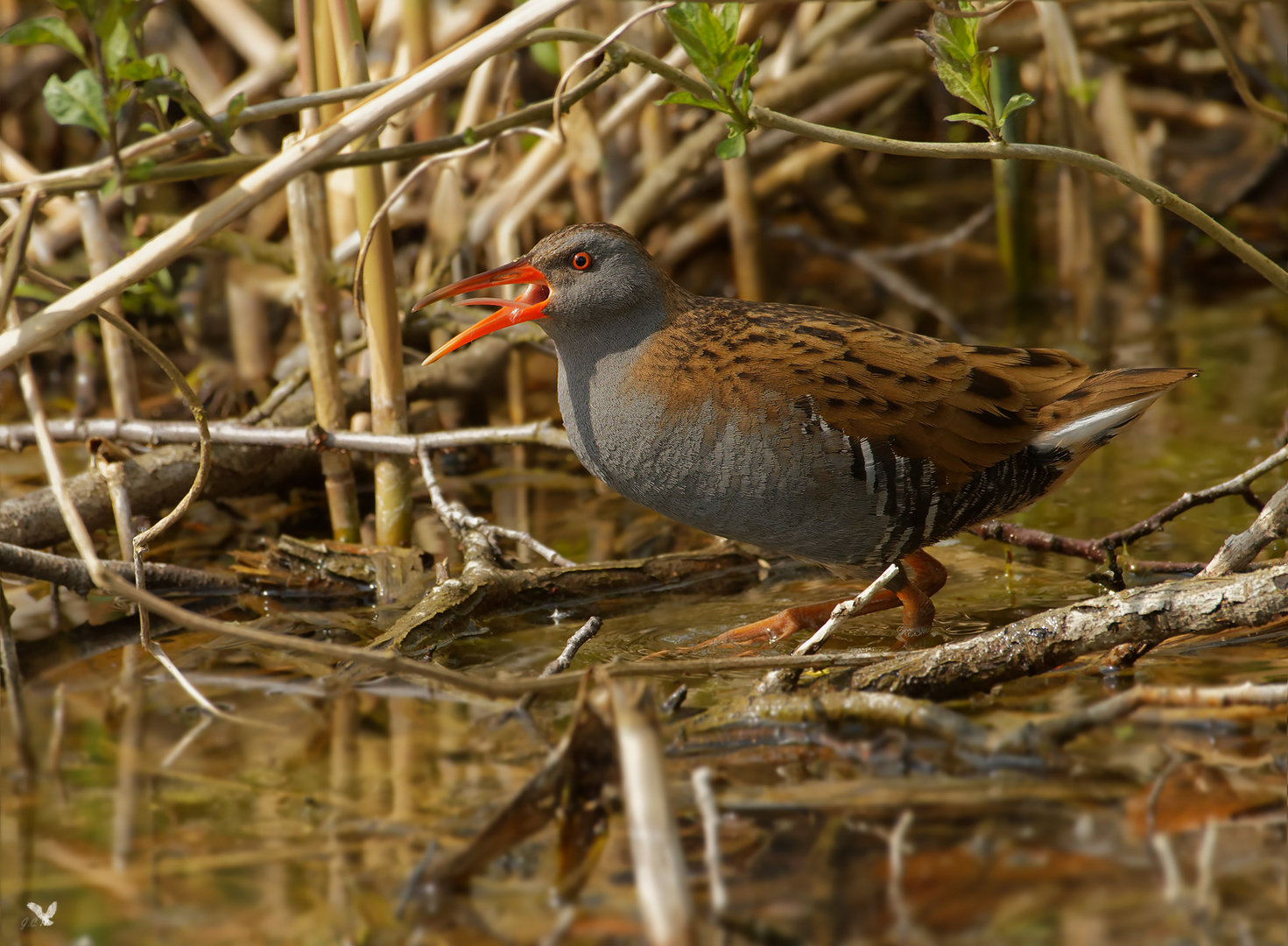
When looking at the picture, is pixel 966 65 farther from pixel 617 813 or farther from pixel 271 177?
pixel 617 813

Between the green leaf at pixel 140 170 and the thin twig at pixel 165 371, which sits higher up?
the green leaf at pixel 140 170

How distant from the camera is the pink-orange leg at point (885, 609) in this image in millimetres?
3186

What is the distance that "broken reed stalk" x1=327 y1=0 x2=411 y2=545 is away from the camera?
10.8 ft

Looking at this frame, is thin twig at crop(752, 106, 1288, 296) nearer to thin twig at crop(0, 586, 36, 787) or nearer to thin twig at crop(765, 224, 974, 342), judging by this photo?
thin twig at crop(0, 586, 36, 787)

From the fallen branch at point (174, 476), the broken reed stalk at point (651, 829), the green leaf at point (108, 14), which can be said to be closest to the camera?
the broken reed stalk at point (651, 829)

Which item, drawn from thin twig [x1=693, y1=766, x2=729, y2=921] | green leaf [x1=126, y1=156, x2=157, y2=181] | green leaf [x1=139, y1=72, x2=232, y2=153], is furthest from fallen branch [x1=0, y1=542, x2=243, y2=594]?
thin twig [x1=693, y1=766, x2=729, y2=921]

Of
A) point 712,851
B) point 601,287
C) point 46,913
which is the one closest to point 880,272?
point 601,287

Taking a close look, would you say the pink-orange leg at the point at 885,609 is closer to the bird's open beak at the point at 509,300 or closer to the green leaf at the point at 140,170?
the bird's open beak at the point at 509,300

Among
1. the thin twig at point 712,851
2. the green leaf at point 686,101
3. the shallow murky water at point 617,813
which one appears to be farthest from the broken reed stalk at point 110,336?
the thin twig at point 712,851

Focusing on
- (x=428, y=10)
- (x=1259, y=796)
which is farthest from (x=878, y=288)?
(x=1259, y=796)

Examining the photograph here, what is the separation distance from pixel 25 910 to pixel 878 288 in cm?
510

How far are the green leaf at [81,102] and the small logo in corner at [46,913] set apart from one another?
1.37m

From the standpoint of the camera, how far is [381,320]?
3.46 metres

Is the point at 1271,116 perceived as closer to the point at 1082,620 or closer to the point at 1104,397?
the point at 1104,397
